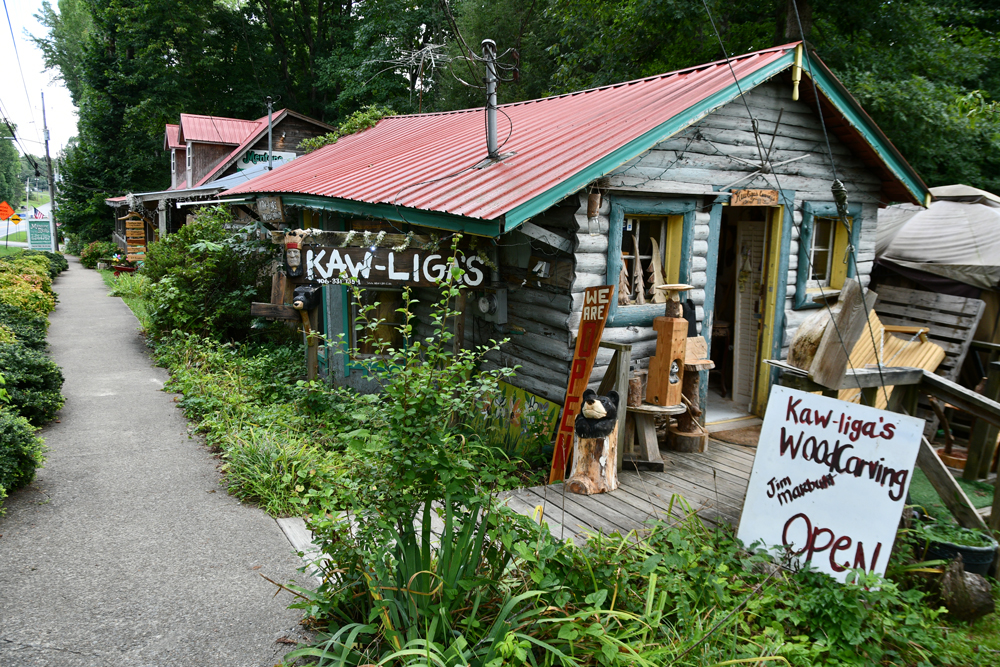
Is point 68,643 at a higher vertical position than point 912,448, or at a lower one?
lower

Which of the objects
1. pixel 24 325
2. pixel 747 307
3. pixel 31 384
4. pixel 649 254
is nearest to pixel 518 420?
pixel 649 254

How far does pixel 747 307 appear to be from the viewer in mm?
8352

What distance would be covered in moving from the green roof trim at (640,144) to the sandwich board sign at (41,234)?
1215 inches

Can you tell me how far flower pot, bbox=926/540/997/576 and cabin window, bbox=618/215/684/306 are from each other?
11.3 ft

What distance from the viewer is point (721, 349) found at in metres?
9.38

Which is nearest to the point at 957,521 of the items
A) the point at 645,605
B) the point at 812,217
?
the point at 645,605

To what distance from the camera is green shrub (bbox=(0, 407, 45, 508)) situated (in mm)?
5340

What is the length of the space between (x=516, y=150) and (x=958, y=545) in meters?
5.59

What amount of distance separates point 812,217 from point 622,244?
2689mm

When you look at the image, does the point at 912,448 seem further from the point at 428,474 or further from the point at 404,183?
the point at 404,183

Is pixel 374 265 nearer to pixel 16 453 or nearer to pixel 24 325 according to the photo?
pixel 16 453

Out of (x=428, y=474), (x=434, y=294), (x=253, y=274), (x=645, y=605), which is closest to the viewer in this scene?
(x=428, y=474)

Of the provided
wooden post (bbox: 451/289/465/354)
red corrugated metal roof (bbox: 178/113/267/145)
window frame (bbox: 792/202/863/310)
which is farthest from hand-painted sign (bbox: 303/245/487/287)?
red corrugated metal roof (bbox: 178/113/267/145)

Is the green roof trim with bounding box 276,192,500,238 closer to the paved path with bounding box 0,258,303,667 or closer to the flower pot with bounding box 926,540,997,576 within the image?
the paved path with bounding box 0,258,303,667
